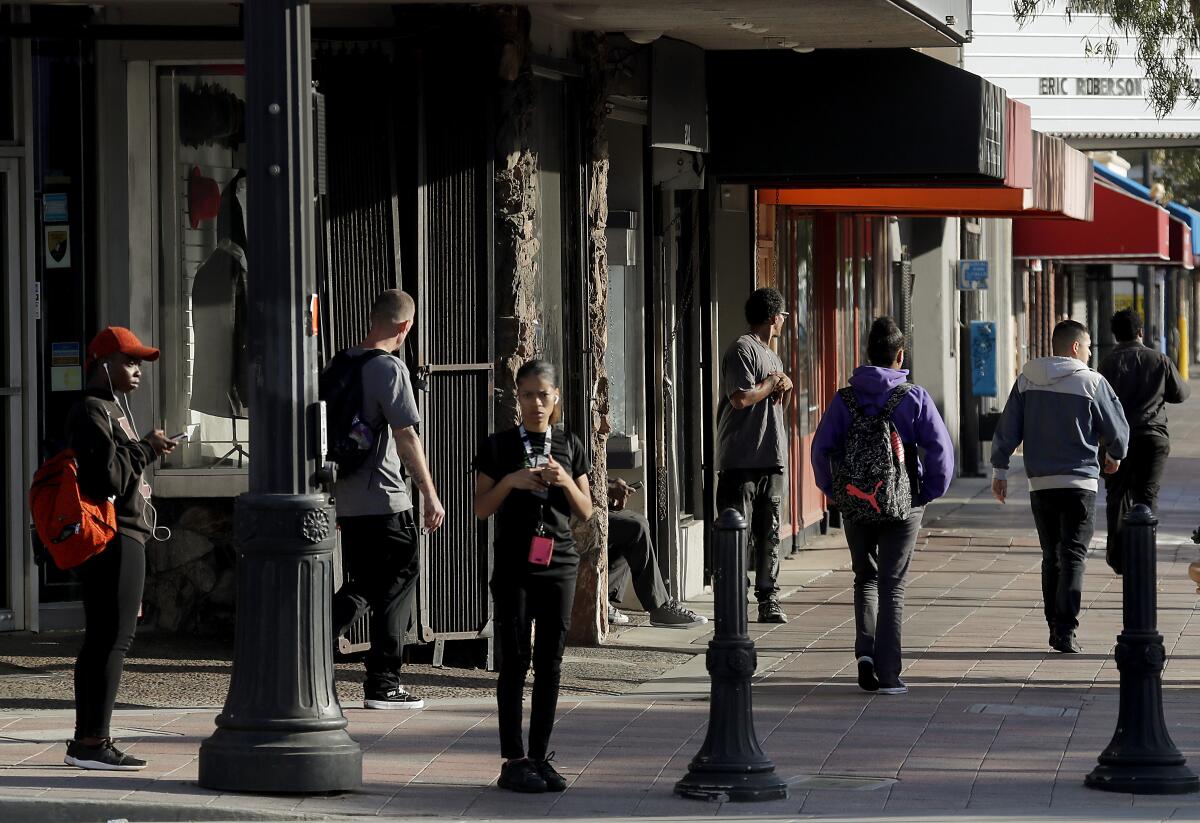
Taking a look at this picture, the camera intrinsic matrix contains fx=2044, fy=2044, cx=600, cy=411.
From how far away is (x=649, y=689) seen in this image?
9.52 metres

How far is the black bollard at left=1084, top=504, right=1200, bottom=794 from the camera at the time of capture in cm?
726

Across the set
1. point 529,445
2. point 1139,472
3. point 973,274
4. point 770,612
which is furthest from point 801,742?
point 973,274

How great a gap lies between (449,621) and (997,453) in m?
3.27

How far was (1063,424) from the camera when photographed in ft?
35.8

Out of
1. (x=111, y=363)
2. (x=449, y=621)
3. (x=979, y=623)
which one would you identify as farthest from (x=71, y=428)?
(x=979, y=623)

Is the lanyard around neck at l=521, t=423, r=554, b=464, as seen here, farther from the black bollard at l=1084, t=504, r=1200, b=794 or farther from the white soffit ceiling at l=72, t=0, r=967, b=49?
the white soffit ceiling at l=72, t=0, r=967, b=49

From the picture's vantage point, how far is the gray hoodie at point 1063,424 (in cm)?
1089

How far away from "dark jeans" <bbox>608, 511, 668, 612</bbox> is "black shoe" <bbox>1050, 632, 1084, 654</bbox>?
2159 mm

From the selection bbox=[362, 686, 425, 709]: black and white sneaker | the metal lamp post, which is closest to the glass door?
bbox=[362, 686, 425, 709]: black and white sneaker

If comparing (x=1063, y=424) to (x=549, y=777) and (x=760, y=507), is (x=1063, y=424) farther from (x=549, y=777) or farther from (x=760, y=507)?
(x=549, y=777)

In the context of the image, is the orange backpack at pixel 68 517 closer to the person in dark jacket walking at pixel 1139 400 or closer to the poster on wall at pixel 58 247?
the poster on wall at pixel 58 247

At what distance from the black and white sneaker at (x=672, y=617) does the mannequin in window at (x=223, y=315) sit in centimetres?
262

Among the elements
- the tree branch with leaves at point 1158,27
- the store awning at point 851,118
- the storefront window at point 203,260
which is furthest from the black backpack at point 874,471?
the tree branch with leaves at point 1158,27

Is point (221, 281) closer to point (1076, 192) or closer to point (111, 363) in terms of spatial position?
point (111, 363)
